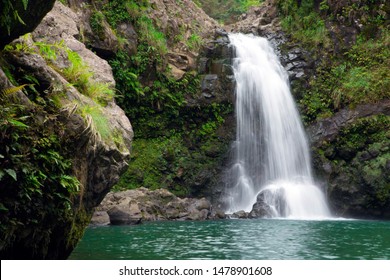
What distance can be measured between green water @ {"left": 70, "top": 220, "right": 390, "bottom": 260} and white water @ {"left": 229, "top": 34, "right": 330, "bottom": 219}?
737cm

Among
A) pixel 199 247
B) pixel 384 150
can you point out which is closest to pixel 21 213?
pixel 199 247

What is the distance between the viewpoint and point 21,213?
574cm

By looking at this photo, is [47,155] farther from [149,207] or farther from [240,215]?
[240,215]

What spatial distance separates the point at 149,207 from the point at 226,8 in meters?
29.1

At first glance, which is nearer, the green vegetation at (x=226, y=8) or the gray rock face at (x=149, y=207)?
the gray rock face at (x=149, y=207)

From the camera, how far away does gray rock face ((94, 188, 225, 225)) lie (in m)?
16.8

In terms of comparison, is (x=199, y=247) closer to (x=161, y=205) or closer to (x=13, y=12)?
(x=13, y=12)

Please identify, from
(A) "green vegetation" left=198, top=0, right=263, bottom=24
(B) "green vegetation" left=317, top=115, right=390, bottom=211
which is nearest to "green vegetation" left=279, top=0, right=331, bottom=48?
(B) "green vegetation" left=317, top=115, right=390, bottom=211

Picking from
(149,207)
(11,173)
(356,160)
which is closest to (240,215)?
(149,207)

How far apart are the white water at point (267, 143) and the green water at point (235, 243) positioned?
7.37 meters

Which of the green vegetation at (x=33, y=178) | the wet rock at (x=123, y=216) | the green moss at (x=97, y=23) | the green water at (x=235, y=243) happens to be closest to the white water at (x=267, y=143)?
the wet rock at (x=123, y=216)

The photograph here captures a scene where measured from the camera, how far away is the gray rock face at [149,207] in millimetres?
16844

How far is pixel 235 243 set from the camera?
10789mm

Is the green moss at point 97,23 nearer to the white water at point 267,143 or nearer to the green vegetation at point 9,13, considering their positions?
the white water at point 267,143
